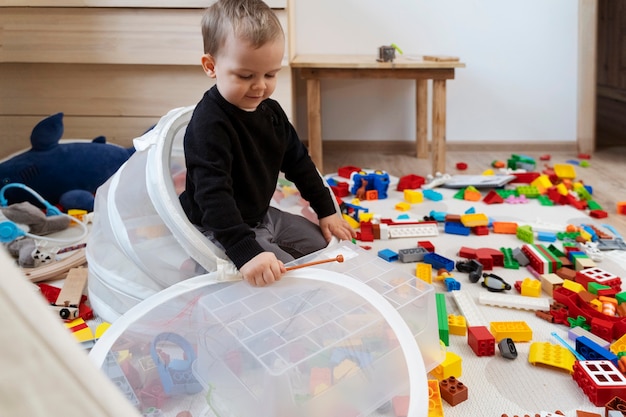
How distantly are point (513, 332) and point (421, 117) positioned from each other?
4.63ft

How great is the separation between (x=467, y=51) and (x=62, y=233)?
62.1 inches

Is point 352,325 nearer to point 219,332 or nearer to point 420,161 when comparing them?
point 219,332

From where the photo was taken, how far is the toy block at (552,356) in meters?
0.88

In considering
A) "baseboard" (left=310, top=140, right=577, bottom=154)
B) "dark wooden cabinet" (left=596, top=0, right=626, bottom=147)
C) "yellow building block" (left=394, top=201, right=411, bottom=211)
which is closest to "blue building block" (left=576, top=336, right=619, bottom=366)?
"yellow building block" (left=394, top=201, right=411, bottom=211)

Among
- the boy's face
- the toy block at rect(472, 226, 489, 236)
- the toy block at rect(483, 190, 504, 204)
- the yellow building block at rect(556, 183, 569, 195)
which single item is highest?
the boy's face

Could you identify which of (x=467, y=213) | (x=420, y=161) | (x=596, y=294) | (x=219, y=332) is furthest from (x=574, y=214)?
(x=219, y=332)

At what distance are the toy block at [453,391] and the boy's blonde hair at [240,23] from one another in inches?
21.6

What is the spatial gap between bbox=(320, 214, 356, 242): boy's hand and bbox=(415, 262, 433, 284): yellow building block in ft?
0.53

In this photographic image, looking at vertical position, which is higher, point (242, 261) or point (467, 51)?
point (467, 51)

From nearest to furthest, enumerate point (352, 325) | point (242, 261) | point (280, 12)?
point (352, 325) < point (242, 261) < point (280, 12)

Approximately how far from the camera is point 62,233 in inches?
59.1

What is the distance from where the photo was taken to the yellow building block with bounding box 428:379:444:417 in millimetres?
780

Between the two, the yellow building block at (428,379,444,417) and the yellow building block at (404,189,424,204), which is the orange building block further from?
the yellow building block at (428,379,444,417)

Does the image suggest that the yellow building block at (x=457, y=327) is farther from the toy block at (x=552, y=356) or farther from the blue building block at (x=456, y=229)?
the blue building block at (x=456, y=229)
